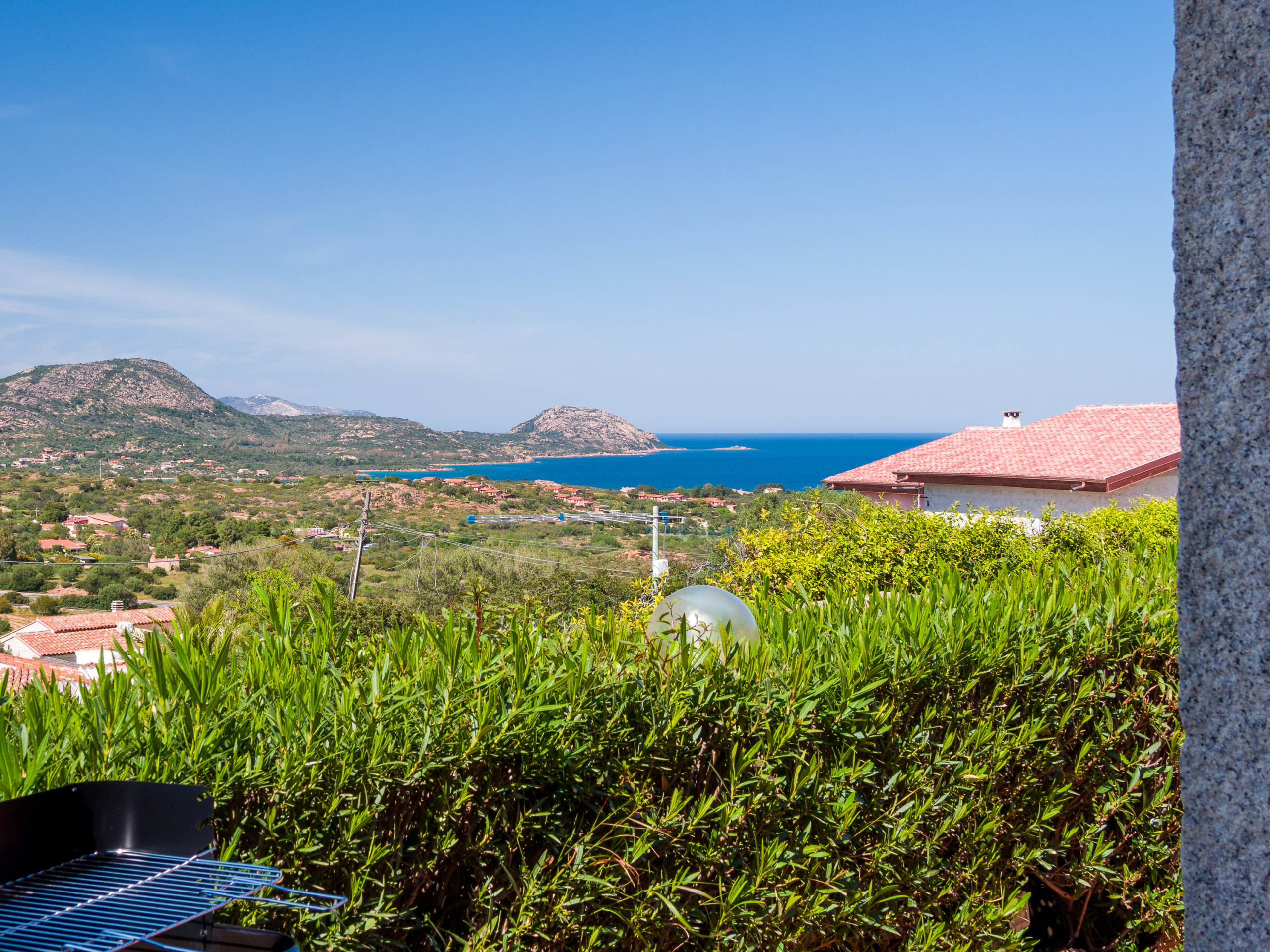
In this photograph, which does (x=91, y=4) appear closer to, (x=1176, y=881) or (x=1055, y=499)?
(x=1055, y=499)

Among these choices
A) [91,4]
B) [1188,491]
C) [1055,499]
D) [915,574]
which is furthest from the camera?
[91,4]

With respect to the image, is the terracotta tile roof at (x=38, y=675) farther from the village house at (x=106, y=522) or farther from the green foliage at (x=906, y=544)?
the village house at (x=106, y=522)

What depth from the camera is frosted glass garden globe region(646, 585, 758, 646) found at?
248cm

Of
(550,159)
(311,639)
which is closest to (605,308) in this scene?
(550,159)

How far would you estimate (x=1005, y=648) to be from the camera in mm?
2672

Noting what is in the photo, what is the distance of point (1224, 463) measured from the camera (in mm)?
957

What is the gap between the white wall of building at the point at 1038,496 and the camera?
51.7 ft

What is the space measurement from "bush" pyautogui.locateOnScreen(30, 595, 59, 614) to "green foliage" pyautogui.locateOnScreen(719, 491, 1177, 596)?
110 feet

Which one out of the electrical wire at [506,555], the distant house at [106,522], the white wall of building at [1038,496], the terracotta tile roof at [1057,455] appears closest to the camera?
the terracotta tile roof at [1057,455]

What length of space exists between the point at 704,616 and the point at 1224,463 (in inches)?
72.2

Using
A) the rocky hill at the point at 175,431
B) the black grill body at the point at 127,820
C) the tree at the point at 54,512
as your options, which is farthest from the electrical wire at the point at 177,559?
the black grill body at the point at 127,820

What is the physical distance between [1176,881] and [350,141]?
131ft

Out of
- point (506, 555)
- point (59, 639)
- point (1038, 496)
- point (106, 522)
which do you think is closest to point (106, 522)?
point (106, 522)

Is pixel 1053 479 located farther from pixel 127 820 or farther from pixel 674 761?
pixel 127 820
